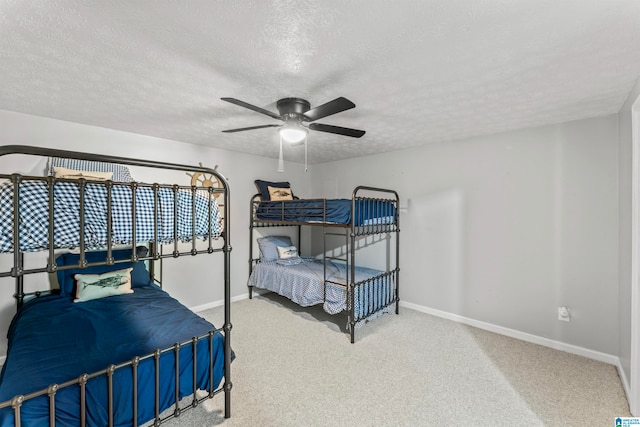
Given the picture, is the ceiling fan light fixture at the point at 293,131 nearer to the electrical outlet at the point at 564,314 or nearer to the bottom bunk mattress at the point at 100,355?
the bottom bunk mattress at the point at 100,355

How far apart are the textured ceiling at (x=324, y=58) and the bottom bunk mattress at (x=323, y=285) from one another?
1.87 m

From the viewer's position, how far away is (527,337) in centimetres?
296

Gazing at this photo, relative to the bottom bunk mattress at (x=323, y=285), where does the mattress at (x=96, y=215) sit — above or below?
above

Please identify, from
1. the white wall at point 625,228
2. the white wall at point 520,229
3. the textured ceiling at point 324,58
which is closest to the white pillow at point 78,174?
the textured ceiling at point 324,58

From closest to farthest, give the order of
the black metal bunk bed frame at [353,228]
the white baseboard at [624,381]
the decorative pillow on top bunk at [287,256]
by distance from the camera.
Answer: the white baseboard at [624,381] → the black metal bunk bed frame at [353,228] → the decorative pillow on top bunk at [287,256]

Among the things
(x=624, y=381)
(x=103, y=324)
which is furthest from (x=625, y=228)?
(x=103, y=324)

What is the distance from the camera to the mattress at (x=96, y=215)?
3.92 feet

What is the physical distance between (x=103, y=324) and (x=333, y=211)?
89.6 inches

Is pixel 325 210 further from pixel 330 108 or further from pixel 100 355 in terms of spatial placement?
pixel 100 355

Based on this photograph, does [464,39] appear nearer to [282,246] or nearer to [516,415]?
[516,415]

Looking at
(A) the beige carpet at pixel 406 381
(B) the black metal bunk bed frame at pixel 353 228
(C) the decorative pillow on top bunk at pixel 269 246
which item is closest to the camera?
(A) the beige carpet at pixel 406 381

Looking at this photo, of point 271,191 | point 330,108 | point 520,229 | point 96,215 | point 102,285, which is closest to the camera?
point 96,215

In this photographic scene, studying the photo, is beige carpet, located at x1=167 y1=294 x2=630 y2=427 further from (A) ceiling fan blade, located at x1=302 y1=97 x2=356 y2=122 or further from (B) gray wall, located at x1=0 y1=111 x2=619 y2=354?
(A) ceiling fan blade, located at x1=302 y1=97 x2=356 y2=122

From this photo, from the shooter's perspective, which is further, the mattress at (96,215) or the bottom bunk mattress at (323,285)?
the bottom bunk mattress at (323,285)
